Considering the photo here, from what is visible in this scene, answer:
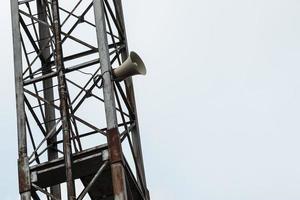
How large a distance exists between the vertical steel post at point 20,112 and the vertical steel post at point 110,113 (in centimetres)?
163

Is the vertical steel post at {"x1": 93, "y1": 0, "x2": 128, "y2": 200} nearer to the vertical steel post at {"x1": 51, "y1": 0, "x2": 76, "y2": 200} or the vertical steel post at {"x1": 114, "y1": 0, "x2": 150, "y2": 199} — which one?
the vertical steel post at {"x1": 51, "y1": 0, "x2": 76, "y2": 200}

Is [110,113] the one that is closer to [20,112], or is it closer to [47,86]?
[20,112]

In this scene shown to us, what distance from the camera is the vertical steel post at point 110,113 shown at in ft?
41.2

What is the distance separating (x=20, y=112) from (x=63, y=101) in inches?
34.1

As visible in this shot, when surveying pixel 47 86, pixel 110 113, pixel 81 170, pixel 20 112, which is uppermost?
pixel 47 86

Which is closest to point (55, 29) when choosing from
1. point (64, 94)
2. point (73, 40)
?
point (73, 40)

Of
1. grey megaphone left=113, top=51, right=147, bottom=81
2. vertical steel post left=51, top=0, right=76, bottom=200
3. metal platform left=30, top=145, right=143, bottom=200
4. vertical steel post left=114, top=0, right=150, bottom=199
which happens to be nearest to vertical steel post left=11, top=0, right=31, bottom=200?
metal platform left=30, top=145, right=143, bottom=200

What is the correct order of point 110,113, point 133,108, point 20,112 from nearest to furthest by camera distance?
point 110,113, point 20,112, point 133,108

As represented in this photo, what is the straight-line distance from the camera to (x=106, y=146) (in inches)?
515

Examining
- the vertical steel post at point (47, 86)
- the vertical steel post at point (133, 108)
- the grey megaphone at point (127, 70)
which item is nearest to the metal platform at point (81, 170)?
the vertical steel post at point (133, 108)

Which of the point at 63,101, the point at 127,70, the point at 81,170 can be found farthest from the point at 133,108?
the point at 81,170

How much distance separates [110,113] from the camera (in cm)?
1320

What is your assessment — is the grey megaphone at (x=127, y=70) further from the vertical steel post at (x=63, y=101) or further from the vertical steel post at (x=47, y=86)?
the vertical steel post at (x=47, y=86)

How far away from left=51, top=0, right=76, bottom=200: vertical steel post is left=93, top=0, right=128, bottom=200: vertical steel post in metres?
0.74
